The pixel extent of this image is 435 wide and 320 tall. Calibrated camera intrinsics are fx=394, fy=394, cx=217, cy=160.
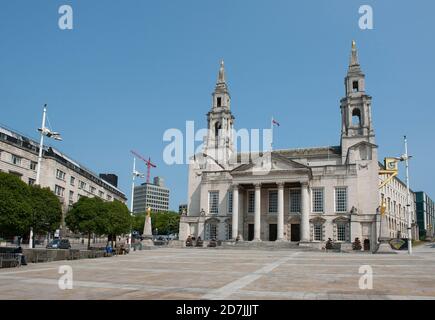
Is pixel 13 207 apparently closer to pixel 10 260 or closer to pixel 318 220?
pixel 10 260

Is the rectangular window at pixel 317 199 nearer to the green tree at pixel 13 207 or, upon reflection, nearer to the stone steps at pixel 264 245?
the stone steps at pixel 264 245

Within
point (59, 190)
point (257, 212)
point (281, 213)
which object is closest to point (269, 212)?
point (257, 212)

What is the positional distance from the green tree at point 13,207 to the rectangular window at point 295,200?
137ft

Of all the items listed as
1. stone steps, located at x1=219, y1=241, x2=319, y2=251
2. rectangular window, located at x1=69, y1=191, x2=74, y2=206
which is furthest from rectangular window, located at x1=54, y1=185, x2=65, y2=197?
stone steps, located at x1=219, y1=241, x2=319, y2=251

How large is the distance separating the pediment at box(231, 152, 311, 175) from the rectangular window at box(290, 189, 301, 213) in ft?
16.1

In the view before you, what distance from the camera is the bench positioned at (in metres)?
20.5

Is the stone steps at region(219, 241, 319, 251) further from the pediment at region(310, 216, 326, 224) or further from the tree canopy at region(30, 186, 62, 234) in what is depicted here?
the tree canopy at region(30, 186, 62, 234)

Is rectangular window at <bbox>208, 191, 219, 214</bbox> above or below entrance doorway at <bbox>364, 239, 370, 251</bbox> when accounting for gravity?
above

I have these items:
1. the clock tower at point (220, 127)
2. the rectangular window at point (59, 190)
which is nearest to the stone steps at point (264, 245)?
the clock tower at point (220, 127)

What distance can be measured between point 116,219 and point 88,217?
10.3 ft

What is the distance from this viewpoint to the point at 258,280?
16.0 meters

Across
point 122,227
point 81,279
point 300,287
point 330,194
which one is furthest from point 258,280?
point 330,194
